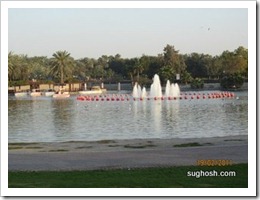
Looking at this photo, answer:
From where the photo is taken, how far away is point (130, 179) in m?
9.59

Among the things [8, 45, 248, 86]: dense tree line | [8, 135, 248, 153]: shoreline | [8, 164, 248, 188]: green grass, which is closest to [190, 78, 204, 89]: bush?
[8, 45, 248, 86]: dense tree line

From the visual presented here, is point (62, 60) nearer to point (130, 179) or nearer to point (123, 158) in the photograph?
point (123, 158)

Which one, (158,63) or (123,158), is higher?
(158,63)

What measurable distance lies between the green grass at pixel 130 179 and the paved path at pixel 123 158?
76 cm

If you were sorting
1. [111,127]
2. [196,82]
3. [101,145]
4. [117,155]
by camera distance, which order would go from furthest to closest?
[111,127] → [196,82] → [101,145] → [117,155]

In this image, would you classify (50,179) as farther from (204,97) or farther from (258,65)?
(204,97)

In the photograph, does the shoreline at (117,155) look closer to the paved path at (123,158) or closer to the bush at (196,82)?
the paved path at (123,158)

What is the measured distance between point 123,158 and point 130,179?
2367mm

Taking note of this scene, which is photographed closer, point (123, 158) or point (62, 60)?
point (123, 158)

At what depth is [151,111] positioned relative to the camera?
28.7m

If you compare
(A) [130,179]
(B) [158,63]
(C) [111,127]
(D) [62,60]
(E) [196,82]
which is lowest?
(A) [130,179]

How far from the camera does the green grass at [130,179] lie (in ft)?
30.1

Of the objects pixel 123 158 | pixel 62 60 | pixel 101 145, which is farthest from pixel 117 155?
pixel 62 60

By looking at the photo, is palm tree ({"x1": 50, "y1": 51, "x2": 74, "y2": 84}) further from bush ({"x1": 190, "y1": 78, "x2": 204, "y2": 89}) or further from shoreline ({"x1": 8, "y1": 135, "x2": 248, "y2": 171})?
bush ({"x1": 190, "y1": 78, "x2": 204, "y2": 89})
